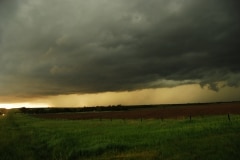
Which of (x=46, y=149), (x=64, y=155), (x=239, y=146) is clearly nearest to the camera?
(x=239, y=146)

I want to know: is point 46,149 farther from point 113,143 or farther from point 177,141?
point 177,141

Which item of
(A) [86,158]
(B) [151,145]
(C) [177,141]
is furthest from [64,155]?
(C) [177,141]

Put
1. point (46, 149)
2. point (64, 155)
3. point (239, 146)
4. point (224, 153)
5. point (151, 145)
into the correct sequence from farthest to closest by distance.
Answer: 1. point (46, 149)
2. point (151, 145)
3. point (64, 155)
4. point (239, 146)
5. point (224, 153)

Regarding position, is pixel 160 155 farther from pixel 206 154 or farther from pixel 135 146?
pixel 135 146

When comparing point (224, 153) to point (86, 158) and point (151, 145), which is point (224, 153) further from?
point (86, 158)

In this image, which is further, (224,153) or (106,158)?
(106,158)

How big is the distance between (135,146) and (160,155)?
14.5ft

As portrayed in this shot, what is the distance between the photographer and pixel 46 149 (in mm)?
23453

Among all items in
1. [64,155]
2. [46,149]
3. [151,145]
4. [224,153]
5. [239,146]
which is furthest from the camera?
[46,149]

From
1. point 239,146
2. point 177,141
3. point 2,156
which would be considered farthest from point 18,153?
point 239,146

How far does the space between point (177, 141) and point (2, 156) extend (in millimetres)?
12496

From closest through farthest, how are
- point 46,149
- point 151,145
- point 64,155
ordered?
point 64,155 → point 151,145 → point 46,149

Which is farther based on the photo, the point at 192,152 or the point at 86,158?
the point at 86,158

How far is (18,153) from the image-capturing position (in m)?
21.8
